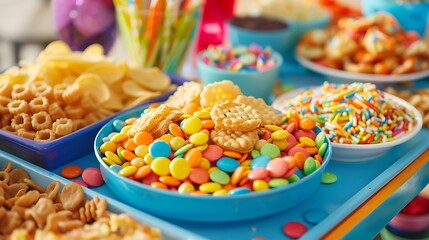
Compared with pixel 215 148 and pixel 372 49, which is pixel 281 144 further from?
pixel 372 49

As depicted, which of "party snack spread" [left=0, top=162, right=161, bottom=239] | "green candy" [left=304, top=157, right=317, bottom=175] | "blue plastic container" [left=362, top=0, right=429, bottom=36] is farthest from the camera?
"blue plastic container" [left=362, top=0, right=429, bottom=36]

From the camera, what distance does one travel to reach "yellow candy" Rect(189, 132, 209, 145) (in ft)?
2.39

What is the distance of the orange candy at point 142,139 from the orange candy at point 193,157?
2.8 inches

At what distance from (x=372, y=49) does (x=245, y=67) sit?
0.29m

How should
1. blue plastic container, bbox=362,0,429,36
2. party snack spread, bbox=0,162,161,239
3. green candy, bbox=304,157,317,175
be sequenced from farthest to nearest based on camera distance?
blue plastic container, bbox=362,0,429,36 → green candy, bbox=304,157,317,175 → party snack spread, bbox=0,162,161,239

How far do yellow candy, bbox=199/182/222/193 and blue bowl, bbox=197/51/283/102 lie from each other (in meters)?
0.41

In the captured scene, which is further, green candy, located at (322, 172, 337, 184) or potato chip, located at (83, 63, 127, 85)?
potato chip, located at (83, 63, 127, 85)

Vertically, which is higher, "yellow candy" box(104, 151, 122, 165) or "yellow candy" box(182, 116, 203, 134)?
"yellow candy" box(182, 116, 203, 134)

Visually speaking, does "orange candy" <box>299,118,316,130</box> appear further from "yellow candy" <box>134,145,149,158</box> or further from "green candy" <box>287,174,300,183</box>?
"yellow candy" <box>134,145,149,158</box>

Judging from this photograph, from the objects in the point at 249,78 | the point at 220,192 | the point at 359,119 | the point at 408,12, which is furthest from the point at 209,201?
the point at 408,12

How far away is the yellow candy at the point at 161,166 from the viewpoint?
70 centimetres

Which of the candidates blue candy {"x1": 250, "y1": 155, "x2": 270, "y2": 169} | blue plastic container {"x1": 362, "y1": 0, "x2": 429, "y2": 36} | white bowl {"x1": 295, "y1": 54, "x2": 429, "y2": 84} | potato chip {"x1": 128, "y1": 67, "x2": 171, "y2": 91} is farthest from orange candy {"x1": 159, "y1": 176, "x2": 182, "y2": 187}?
blue plastic container {"x1": 362, "y1": 0, "x2": 429, "y2": 36}

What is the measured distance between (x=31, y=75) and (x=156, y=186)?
0.42 m

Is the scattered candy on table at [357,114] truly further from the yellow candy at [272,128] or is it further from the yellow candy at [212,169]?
the yellow candy at [212,169]
